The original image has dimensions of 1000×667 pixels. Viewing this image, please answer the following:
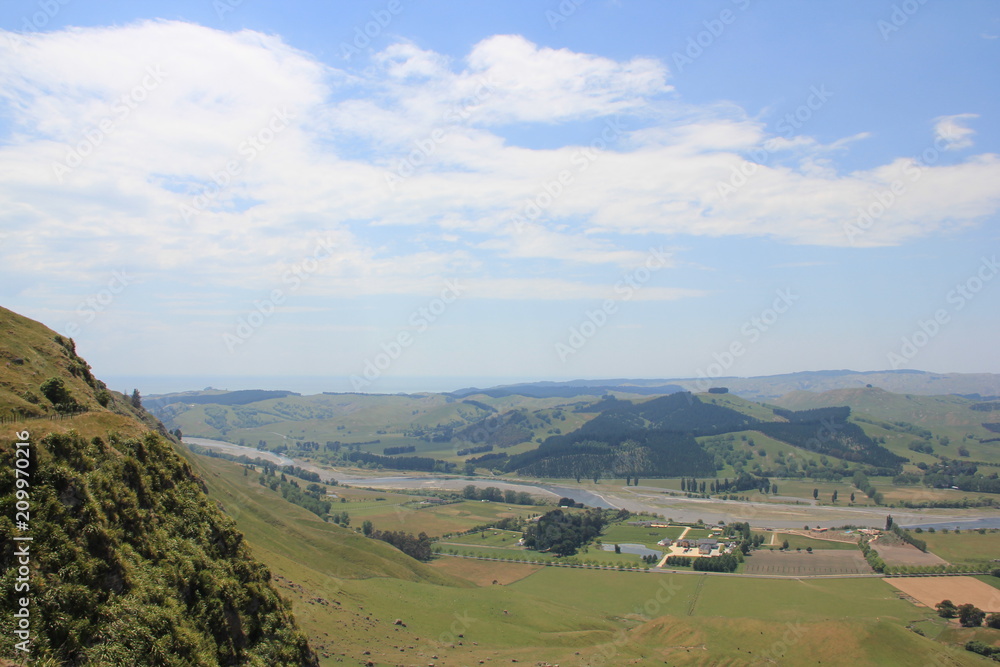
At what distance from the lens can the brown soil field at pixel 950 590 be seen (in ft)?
391

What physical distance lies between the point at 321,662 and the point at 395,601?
33.8 meters

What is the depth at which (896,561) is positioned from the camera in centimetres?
15200

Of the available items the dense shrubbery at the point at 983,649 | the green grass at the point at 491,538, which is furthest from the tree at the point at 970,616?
the green grass at the point at 491,538

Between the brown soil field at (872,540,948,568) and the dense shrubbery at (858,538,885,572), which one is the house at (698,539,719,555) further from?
the brown soil field at (872,540,948,568)

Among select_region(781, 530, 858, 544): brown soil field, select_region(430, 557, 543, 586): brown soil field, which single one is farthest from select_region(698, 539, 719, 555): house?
select_region(430, 557, 543, 586): brown soil field

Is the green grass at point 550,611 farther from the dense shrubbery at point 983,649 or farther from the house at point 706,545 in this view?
the house at point 706,545

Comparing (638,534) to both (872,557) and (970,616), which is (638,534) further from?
(970,616)

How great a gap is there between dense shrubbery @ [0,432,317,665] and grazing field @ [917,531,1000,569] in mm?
172774

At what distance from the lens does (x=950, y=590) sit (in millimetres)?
128125

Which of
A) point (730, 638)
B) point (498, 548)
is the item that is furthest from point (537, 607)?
point (498, 548)

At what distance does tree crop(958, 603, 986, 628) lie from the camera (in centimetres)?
10656

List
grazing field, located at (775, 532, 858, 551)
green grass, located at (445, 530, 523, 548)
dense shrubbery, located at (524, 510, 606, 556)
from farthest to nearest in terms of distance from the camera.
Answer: green grass, located at (445, 530, 523, 548) < dense shrubbery, located at (524, 510, 606, 556) < grazing field, located at (775, 532, 858, 551)

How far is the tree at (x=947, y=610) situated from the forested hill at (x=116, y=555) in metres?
122

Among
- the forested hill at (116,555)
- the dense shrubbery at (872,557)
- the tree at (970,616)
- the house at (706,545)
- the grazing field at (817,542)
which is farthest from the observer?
the grazing field at (817,542)
